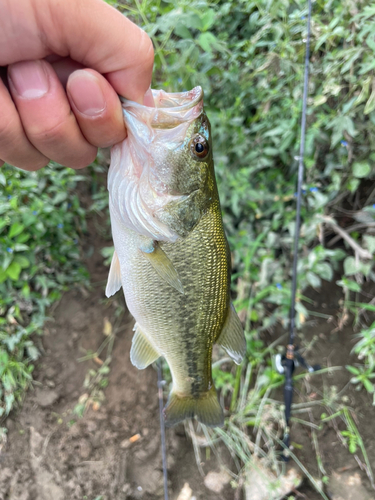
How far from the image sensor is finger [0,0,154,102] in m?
0.63

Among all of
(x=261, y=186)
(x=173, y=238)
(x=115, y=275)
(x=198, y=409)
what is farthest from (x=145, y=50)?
(x=261, y=186)

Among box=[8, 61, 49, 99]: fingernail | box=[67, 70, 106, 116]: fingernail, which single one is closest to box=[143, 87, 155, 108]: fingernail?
box=[67, 70, 106, 116]: fingernail

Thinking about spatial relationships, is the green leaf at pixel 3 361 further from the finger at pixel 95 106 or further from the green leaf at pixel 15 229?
the finger at pixel 95 106

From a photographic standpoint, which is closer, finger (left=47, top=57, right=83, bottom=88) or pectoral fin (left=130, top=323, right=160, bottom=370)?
finger (left=47, top=57, right=83, bottom=88)

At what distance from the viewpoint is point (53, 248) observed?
2.23 metres

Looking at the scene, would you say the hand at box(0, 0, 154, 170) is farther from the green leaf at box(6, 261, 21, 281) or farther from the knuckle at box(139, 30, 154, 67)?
the green leaf at box(6, 261, 21, 281)

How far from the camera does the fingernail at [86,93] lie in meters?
0.71

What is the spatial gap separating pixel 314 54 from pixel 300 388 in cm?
231

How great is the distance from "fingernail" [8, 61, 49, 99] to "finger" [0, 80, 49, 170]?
3 centimetres

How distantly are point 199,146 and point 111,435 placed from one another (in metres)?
2.17

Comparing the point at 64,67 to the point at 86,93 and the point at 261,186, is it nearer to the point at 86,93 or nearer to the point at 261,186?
the point at 86,93

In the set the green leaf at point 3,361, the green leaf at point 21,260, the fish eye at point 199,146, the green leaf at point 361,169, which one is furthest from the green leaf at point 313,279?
the green leaf at point 3,361

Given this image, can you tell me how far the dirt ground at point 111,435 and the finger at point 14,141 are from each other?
72.9 inches

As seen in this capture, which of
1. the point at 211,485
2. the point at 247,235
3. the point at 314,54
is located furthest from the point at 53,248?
the point at 314,54
